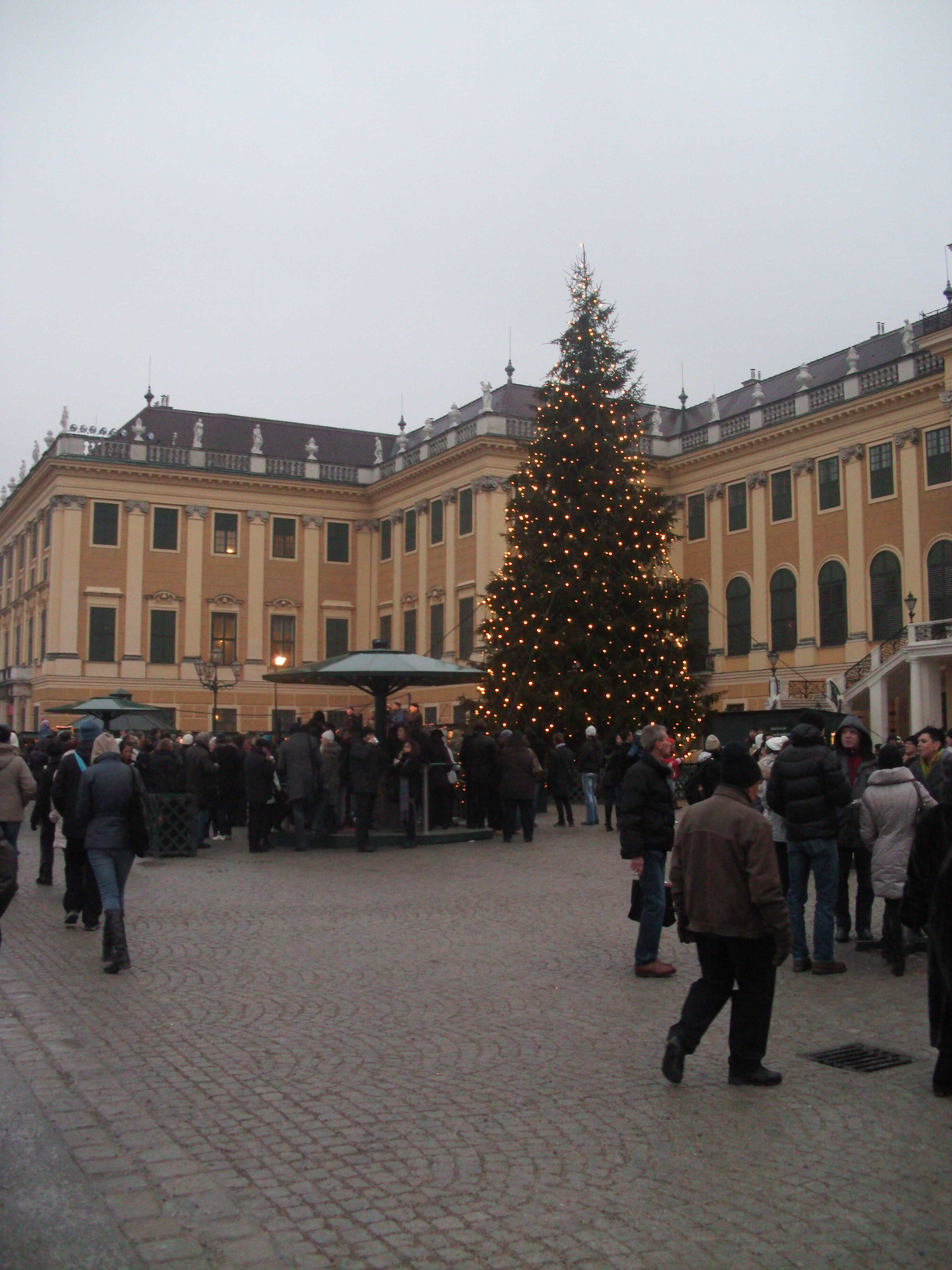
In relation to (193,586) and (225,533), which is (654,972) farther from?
(225,533)

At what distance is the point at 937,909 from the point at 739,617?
1776 inches

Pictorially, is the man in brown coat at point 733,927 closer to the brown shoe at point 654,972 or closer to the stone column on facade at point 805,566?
the brown shoe at point 654,972

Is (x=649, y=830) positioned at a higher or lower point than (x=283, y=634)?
lower

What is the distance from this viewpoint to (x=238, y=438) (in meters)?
64.4

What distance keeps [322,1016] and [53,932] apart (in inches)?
183

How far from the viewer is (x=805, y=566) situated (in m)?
46.8

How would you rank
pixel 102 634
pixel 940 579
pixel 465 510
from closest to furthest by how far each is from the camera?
pixel 940 579, pixel 465 510, pixel 102 634

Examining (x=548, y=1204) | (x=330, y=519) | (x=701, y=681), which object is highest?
(x=330, y=519)

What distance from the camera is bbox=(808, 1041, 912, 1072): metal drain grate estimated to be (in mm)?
6785

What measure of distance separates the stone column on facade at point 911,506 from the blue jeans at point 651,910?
35384 millimetres

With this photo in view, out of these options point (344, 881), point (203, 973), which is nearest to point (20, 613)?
point (344, 881)

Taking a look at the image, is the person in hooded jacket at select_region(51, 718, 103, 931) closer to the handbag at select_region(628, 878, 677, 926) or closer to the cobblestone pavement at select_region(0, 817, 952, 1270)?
the cobblestone pavement at select_region(0, 817, 952, 1270)

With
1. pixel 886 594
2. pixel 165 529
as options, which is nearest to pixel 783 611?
pixel 886 594

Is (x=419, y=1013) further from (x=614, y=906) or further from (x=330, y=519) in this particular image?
(x=330, y=519)
